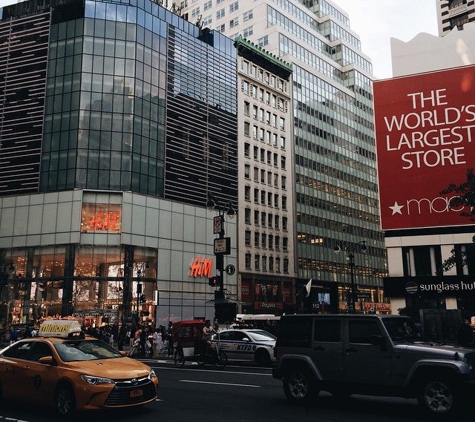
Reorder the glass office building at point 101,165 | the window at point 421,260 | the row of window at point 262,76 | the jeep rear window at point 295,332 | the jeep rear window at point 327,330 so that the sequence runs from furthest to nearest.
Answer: the row of window at point 262,76 → the glass office building at point 101,165 → the window at point 421,260 → the jeep rear window at point 295,332 → the jeep rear window at point 327,330

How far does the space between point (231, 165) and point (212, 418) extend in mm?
55654

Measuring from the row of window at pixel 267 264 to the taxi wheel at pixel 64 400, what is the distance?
56.6m

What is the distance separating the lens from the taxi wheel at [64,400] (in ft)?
33.0

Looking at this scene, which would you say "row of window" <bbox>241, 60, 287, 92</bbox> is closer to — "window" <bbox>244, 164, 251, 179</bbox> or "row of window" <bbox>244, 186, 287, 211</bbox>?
"window" <bbox>244, 164, 251, 179</bbox>

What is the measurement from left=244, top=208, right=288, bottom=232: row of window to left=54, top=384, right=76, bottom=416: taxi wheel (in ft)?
189

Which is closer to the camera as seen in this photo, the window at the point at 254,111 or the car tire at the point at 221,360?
the car tire at the point at 221,360

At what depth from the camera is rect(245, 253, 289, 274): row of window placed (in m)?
67.2

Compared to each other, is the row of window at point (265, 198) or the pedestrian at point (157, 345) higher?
the row of window at point (265, 198)

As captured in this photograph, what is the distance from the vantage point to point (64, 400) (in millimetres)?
10227

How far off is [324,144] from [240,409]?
75.6m

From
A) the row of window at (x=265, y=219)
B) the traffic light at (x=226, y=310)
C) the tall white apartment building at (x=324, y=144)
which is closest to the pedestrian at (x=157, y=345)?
the traffic light at (x=226, y=310)

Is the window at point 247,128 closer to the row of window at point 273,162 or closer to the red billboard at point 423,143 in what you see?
the row of window at point 273,162

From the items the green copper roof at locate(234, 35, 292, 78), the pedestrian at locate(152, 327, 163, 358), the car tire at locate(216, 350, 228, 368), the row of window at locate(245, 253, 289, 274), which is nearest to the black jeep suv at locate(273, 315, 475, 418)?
the car tire at locate(216, 350, 228, 368)

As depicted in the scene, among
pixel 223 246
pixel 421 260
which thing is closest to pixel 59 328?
pixel 223 246
